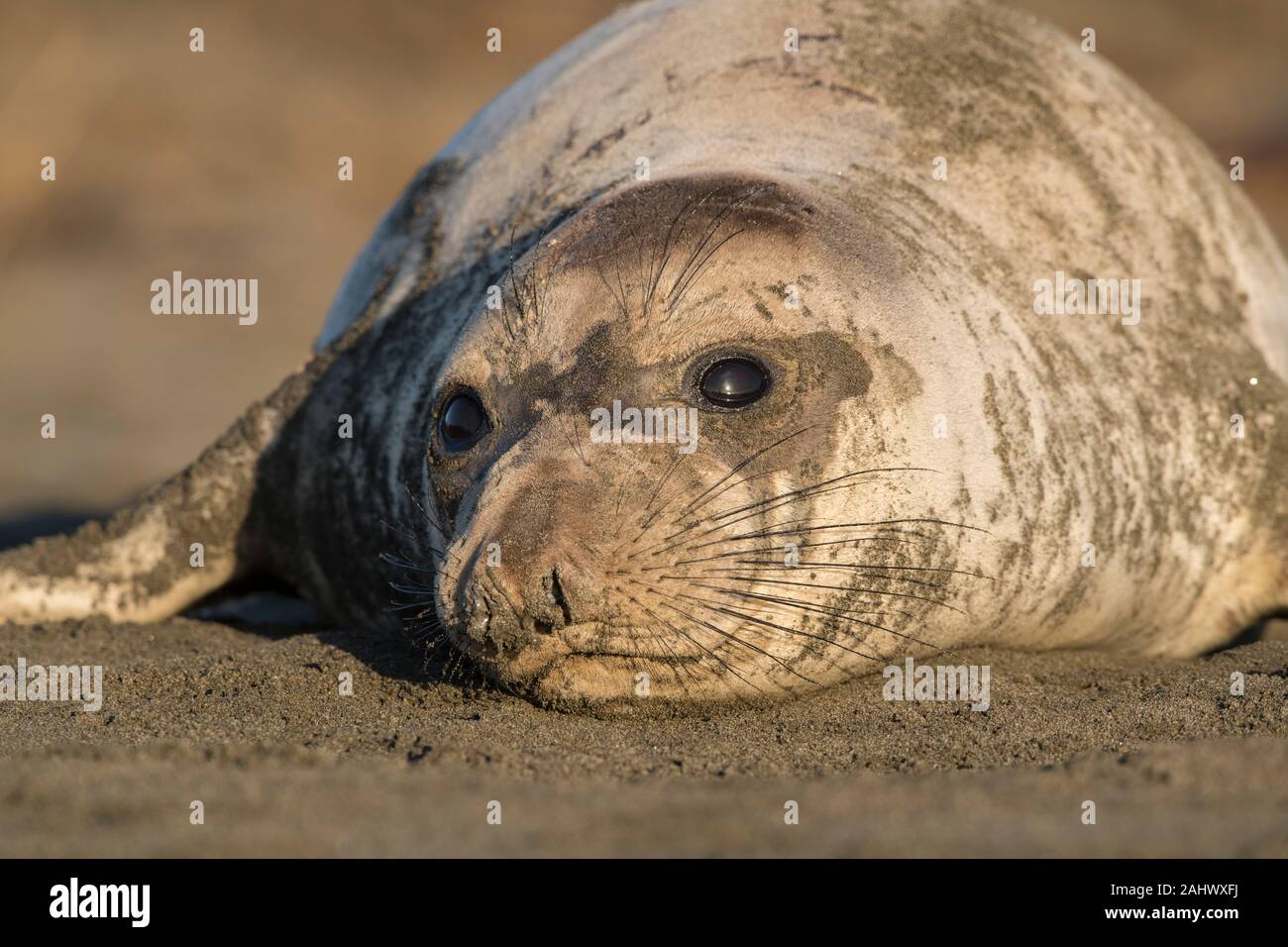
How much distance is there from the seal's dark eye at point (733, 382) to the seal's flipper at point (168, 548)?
2.18m

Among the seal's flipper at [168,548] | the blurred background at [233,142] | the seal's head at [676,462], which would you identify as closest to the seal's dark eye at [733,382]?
the seal's head at [676,462]

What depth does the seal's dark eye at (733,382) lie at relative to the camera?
357cm

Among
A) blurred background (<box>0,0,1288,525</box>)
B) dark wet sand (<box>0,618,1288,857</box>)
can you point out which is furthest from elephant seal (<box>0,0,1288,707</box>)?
blurred background (<box>0,0,1288,525</box>)

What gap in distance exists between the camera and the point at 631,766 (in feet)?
10.1

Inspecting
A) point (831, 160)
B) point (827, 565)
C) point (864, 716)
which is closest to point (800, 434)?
point (827, 565)

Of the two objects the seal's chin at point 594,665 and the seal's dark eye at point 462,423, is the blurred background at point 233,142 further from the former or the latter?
the seal's chin at point 594,665

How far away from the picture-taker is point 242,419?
18.1ft

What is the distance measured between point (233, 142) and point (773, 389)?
13351 mm

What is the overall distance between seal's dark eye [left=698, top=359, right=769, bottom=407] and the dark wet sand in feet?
2.37

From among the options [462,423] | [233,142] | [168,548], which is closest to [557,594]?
[462,423]

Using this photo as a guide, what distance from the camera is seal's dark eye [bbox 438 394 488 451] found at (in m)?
3.84

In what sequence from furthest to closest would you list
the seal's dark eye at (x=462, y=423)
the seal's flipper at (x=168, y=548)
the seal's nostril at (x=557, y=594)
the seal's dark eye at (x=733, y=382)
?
the seal's flipper at (x=168, y=548)
the seal's dark eye at (x=462, y=423)
the seal's dark eye at (x=733, y=382)
the seal's nostril at (x=557, y=594)
